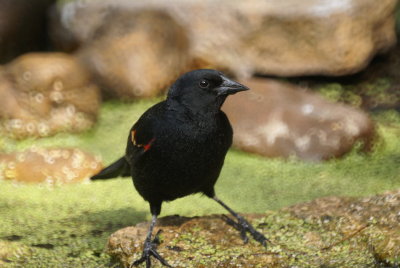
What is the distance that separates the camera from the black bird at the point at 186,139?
3229 mm

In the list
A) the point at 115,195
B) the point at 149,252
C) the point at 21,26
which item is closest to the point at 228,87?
the point at 149,252

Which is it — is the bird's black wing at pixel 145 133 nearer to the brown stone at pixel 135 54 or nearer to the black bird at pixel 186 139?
the black bird at pixel 186 139

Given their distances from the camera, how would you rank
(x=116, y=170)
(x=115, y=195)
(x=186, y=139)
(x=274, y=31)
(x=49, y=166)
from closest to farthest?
1. (x=186, y=139)
2. (x=116, y=170)
3. (x=115, y=195)
4. (x=49, y=166)
5. (x=274, y=31)

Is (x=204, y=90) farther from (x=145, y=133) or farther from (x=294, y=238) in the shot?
(x=294, y=238)

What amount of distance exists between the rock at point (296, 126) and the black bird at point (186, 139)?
1.74 meters

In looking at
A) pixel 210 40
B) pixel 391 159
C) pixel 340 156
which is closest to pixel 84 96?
pixel 210 40

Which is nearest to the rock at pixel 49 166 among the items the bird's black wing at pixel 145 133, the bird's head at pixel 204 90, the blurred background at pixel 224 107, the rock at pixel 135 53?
the blurred background at pixel 224 107

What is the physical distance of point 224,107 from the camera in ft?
17.9

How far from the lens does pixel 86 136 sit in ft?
18.3

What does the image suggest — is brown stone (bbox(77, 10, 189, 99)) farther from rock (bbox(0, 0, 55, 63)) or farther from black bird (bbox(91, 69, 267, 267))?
black bird (bbox(91, 69, 267, 267))

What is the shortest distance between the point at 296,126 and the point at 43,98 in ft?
6.64

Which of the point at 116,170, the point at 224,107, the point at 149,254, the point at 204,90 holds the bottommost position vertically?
the point at 149,254

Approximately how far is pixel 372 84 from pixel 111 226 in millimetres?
2984

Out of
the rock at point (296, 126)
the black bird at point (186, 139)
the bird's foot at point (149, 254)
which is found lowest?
the bird's foot at point (149, 254)
